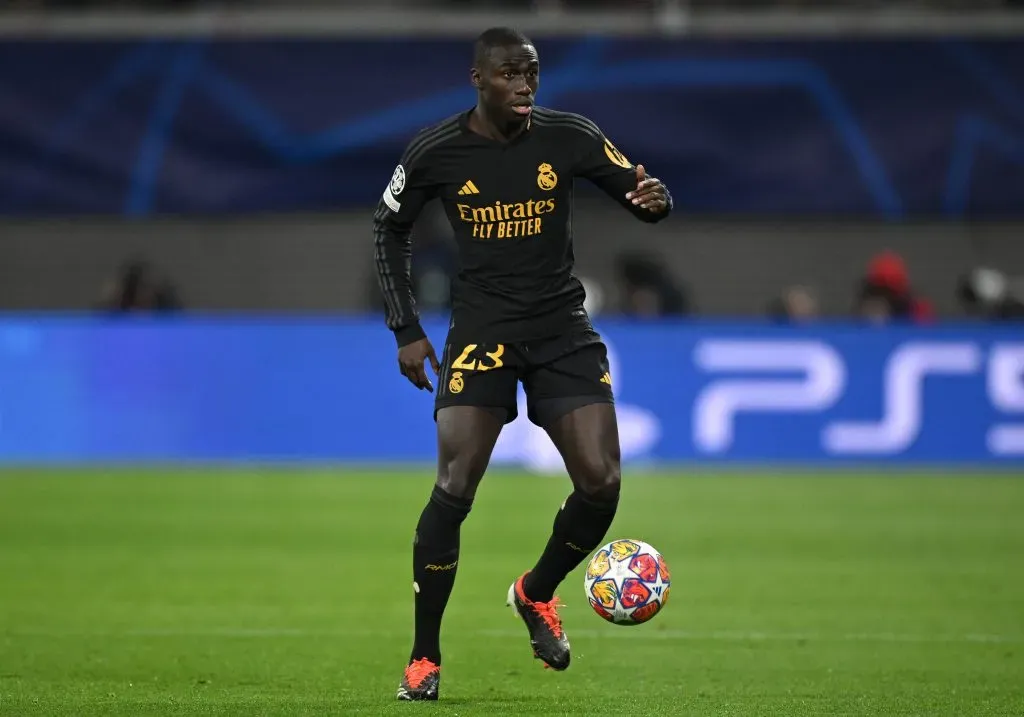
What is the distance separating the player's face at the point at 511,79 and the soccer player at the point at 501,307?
0.01m

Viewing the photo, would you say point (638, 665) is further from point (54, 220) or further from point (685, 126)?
point (54, 220)

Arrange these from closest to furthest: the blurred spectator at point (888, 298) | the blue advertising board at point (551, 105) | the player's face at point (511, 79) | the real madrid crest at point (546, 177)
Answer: the player's face at point (511, 79) < the real madrid crest at point (546, 177) < the blurred spectator at point (888, 298) < the blue advertising board at point (551, 105)

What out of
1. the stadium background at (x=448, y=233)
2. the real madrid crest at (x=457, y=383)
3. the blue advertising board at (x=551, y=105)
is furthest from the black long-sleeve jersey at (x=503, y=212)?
the blue advertising board at (x=551, y=105)

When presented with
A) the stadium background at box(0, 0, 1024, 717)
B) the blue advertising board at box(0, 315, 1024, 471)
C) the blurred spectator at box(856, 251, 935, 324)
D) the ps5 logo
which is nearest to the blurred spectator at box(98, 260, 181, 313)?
the stadium background at box(0, 0, 1024, 717)

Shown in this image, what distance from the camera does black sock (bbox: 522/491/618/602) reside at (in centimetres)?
667

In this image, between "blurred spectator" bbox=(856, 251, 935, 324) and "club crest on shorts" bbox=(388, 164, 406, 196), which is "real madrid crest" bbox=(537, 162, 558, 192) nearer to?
"club crest on shorts" bbox=(388, 164, 406, 196)

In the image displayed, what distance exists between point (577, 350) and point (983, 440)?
413 inches

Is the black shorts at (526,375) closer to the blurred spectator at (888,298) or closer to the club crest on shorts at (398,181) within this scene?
the club crest on shorts at (398,181)

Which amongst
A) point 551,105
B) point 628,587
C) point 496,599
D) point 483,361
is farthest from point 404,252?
point 551,105

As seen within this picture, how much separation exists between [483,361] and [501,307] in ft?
0.69

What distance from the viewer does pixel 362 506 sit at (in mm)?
13664

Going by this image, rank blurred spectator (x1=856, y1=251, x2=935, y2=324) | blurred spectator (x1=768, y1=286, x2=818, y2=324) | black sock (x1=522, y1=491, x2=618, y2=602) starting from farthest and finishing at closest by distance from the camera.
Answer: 1. blurred spectator (x1=768, y1=286, x2=818, y2=324)
2. blurred spectator (x1=856, y1=251, x2=935, y2=324)
3. black sock (x1=522, y1=491, x2=618, y2=602)

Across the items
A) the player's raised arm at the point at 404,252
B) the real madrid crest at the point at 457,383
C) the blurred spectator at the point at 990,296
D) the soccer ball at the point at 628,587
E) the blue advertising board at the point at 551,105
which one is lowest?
the soccer ball at the point at 628,587

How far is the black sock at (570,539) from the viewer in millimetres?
6668
